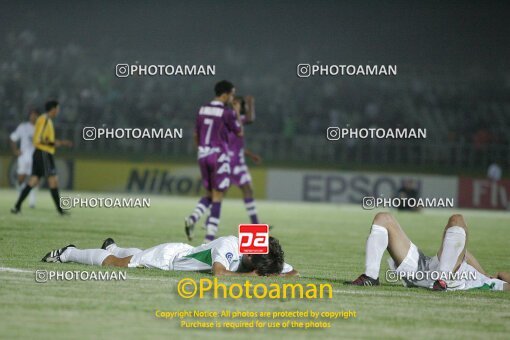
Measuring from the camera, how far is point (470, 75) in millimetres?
37906

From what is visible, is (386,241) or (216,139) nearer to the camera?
(386,241)

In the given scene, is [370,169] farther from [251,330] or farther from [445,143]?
[251,330]

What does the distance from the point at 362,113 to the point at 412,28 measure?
4.65 meters

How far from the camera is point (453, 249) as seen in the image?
9.97 meters

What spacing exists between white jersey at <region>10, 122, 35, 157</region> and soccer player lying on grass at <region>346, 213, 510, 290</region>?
678 inches

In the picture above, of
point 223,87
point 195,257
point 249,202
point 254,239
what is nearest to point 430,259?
point 254,239

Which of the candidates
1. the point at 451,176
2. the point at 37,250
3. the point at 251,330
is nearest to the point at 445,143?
the point at 451,176

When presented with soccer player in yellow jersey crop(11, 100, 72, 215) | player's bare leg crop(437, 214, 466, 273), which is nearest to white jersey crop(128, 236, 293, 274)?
player's bare leg crop(437, 214, 466, 273)

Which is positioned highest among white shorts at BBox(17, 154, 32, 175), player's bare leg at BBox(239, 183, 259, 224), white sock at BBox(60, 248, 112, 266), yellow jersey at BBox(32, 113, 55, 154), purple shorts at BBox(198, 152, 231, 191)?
yellow jersey at BBox(32, 113, 55, 154)

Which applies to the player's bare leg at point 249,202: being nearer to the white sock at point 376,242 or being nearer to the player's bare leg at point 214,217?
the player's bare leg at point 214,217

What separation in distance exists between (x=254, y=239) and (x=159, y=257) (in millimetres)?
1460

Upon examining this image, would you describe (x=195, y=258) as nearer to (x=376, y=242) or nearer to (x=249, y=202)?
(x=376, y=242)

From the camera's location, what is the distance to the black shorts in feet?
70.1

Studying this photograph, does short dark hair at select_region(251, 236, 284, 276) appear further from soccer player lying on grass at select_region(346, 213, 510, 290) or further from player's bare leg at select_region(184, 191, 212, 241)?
player's bare leg at select_region(184, 191, 212, 241)
